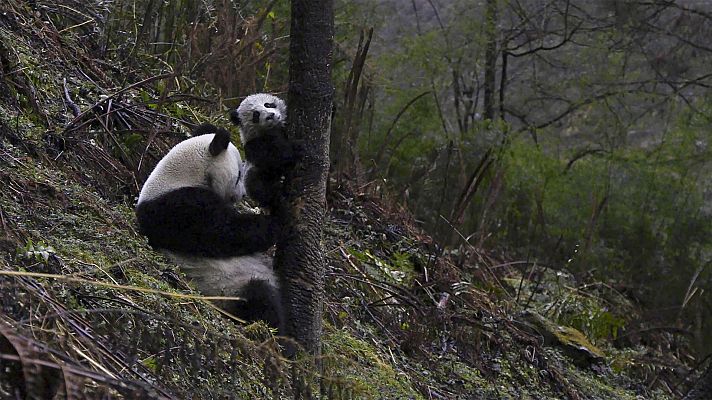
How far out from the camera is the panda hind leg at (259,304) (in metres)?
4.16

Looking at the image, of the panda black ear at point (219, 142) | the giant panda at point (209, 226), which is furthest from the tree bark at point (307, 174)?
the panda black ear at point (219, 142)

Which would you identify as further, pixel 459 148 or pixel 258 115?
pixel 459 148

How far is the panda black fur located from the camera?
3717 millimetres

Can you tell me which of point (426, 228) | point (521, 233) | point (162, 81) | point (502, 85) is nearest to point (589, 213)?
point (521, 233)

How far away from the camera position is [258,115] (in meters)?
4.33

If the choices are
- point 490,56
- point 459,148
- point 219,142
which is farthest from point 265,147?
point 490,56

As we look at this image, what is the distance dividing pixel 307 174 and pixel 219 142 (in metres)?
0.90

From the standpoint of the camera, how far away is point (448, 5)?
45.1ft

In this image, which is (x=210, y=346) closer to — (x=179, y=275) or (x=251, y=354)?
(x=251, y=354)

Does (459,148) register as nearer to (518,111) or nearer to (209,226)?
(518,111)

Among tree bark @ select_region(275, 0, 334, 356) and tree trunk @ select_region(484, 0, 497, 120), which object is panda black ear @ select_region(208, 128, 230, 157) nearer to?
tree bark @ select_region(275, 0, 334, 356)

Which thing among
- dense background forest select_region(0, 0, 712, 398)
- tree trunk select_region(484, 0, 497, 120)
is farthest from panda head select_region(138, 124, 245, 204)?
tree trunk select_region(484, 0, 497, 120)

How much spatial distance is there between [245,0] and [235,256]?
4331mm

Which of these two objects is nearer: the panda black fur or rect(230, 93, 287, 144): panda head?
the panda black fur
